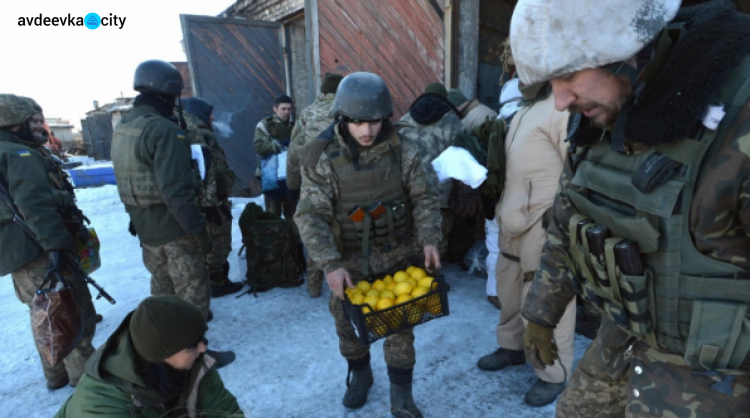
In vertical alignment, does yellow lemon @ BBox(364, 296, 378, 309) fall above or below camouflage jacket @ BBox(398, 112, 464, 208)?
below

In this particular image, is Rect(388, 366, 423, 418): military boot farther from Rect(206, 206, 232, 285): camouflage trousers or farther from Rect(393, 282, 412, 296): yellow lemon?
Rect(206, 206, 232, 285): camouflage trousers

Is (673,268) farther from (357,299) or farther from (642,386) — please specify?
(357,299)

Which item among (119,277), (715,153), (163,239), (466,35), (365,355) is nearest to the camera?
(715,153)

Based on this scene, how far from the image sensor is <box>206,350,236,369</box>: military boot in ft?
10.4

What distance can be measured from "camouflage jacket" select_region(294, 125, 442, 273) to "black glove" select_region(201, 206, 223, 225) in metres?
2.06

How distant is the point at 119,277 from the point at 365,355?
3.76 metres

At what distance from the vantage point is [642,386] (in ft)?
4.42

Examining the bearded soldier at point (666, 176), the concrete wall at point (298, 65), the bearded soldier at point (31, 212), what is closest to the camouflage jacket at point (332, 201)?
the bearded soldier at point (666, 176)

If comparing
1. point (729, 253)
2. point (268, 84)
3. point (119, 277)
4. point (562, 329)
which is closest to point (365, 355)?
point (562, 329)

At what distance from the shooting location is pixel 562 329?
2494 mm

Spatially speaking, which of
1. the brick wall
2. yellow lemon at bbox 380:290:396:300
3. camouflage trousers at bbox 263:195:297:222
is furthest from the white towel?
the brick wall

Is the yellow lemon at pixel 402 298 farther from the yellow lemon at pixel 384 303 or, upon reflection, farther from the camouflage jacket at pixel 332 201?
the camouflage jacket at pixel 332 201

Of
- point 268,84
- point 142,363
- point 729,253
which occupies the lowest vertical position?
point 142,363

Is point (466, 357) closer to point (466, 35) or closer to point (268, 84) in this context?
point (466, 35)
